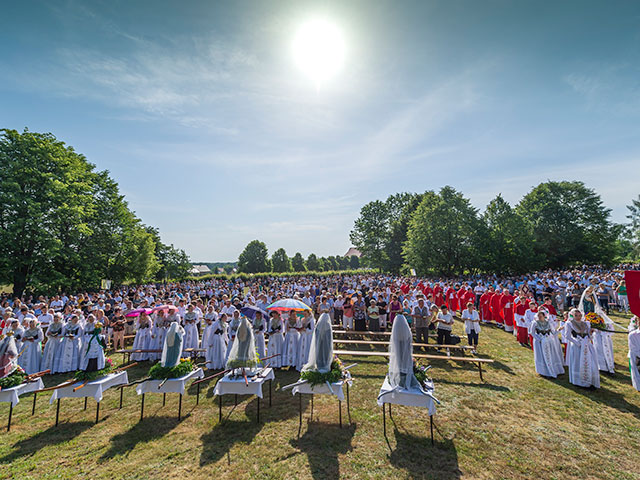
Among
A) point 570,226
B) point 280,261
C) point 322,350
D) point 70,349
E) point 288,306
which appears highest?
point 570,226

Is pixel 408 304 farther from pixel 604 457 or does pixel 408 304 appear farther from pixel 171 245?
pixel 171 245

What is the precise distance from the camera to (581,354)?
8.23 m

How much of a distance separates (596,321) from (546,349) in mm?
Result: 1624

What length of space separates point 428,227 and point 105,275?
4207 cm

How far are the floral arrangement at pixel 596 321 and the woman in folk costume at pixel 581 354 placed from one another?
63 centimetres

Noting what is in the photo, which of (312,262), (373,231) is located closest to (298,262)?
(312,262)

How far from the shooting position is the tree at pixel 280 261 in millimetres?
76812

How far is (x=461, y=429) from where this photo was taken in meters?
6.34

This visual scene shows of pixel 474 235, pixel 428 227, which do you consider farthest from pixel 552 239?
pixel 428 227

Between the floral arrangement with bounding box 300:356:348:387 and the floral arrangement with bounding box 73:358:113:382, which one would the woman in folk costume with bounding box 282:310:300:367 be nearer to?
the floral arrangement with bounding box 300:356:348:387

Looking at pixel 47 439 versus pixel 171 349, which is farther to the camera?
pixel 171 349

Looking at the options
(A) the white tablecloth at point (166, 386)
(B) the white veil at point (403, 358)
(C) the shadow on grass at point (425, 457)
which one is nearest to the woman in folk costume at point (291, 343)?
(A) the white tablecloth at point (166, 386)

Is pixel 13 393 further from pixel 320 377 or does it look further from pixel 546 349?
pixel 546 349

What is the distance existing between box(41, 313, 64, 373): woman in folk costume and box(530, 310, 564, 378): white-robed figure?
16200mm
